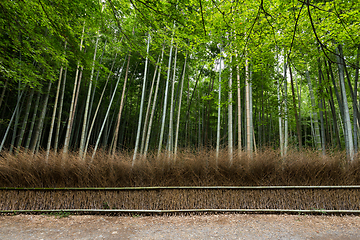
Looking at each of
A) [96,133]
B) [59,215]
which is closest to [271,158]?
[59,215]

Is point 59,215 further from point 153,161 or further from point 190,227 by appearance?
point 190,227

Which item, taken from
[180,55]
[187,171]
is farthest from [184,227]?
[180,55]

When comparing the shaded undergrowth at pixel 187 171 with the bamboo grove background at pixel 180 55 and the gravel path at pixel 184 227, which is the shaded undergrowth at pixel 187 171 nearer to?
the bamboo grove background at pixel 180 55

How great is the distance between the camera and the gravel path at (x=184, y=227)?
84.6 inches

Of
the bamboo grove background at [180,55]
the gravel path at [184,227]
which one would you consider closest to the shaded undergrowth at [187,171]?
the bamboo grove background at [180,55]

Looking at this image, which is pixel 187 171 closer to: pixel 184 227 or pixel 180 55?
pixel 184 227

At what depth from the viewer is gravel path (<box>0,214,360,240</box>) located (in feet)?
7.05

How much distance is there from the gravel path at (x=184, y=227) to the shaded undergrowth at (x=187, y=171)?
0.51m

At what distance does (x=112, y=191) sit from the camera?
289 cm

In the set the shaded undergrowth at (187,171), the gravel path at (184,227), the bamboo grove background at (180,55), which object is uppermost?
the bamboo grove background at (180,55)

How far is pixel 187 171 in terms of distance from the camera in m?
3.02

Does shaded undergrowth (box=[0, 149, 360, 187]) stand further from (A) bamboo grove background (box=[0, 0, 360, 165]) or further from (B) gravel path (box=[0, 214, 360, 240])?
(B) gravel path (box=[0, 214, 360, 240])

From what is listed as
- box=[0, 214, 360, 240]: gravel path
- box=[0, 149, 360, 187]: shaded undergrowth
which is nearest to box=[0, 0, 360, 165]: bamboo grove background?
box=[0, 149, 360, 187]: shaded undergrowth

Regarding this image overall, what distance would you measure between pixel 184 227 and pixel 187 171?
0.85 metres
